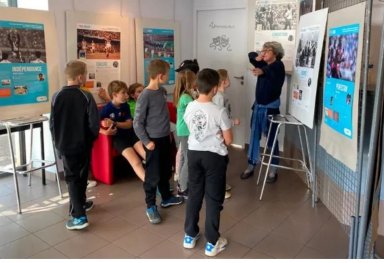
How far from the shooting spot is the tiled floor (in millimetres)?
2664

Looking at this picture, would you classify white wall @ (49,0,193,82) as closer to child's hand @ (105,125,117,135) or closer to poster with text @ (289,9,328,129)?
child's hand @ (105,125,117,135)

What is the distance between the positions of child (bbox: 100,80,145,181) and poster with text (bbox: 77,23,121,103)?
510 mm

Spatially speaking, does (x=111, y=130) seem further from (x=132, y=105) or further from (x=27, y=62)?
(x=27, y=62)

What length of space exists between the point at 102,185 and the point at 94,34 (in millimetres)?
1639

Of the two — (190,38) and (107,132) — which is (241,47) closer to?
(190,38)

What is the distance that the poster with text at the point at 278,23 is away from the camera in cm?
457

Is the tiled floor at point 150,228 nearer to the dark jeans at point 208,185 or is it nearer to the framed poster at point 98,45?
the dark jeans at point 208,185

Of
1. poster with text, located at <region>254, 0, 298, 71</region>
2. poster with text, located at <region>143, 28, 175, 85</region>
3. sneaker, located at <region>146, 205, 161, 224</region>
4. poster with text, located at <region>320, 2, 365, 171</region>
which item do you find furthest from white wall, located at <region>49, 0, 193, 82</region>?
poster with text, located at <region>320, 2, 365, 171</region>

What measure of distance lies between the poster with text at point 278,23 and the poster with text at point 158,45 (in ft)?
3.77

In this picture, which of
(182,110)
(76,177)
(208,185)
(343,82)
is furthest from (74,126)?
(343,82)

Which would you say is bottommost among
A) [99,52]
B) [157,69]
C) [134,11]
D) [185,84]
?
[185,84]

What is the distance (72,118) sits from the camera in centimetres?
281

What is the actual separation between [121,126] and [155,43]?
1.62m

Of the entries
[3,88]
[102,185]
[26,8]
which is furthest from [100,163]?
[26,8]
